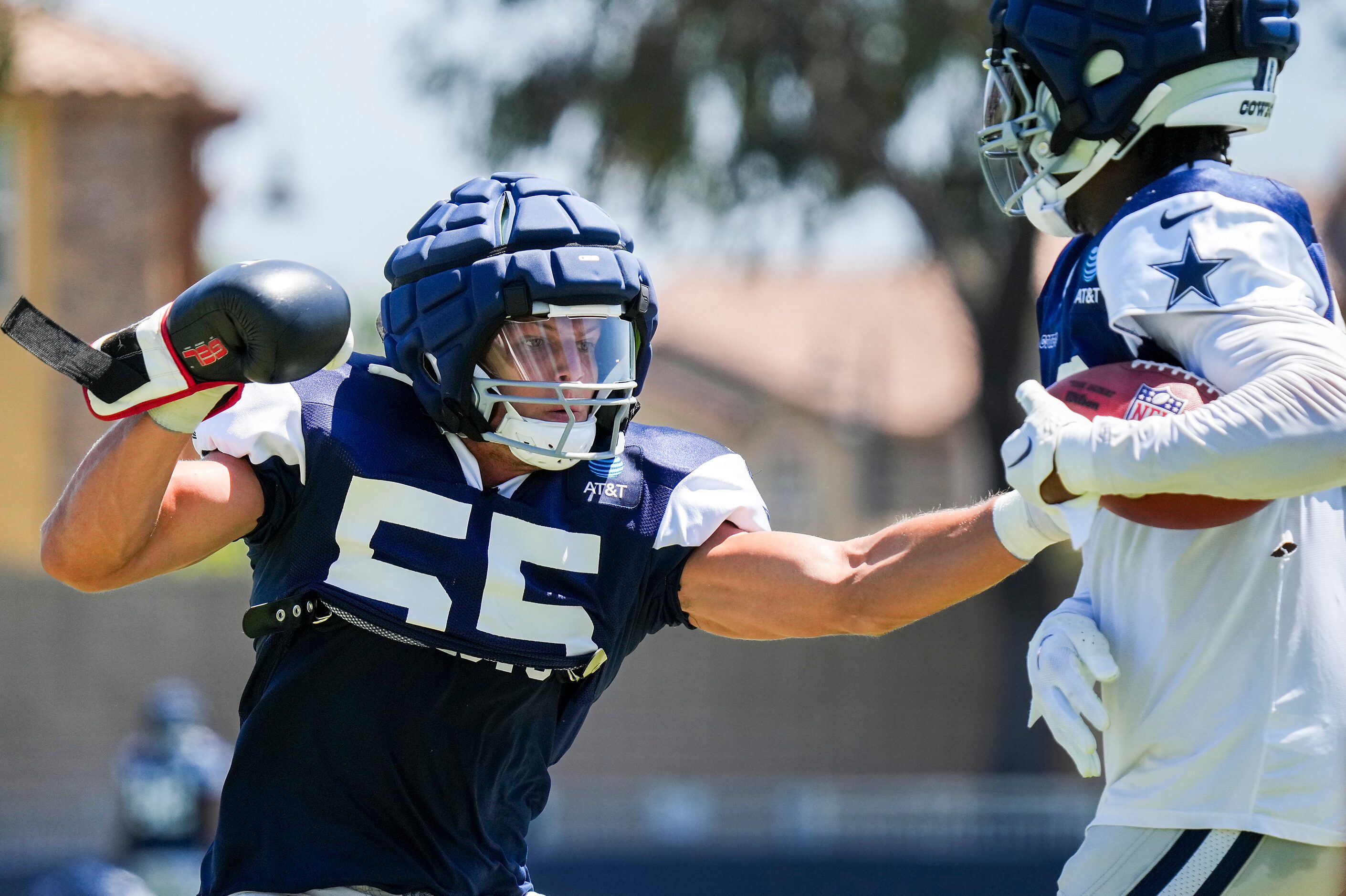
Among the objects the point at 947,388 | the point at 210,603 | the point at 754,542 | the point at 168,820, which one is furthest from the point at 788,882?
the point at 947,388

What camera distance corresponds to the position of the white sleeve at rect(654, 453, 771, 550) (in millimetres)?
3305

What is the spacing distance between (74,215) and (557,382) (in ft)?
59.3

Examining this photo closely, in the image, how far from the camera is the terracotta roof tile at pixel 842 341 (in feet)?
57.0

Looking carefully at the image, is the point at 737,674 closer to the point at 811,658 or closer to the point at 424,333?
the point at 811,658

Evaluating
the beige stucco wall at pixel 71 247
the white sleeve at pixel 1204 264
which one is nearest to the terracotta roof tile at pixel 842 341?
the beige stucco wall at pixel 71 247

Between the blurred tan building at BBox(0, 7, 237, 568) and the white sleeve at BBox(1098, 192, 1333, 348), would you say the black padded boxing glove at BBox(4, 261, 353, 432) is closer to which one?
the white sleeve at BBox(1098, 192, 1333, 348)

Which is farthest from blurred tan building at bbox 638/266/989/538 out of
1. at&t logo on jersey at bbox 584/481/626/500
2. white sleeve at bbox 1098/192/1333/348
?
white sleeve at bbox 1098/192/1333/348

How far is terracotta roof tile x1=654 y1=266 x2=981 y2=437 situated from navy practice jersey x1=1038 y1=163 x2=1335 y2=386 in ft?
38.2

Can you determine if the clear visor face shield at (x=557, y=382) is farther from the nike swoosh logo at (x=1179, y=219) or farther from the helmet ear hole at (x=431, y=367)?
the nike swoosh logo at (x=1179, y=219)

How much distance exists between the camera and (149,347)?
2.84 metres

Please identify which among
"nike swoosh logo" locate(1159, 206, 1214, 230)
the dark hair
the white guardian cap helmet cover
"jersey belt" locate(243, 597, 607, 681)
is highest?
the white guardian cap helmet cover

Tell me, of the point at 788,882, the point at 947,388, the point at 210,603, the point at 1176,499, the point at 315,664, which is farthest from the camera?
the point at 947,388

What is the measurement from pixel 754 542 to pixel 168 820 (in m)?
6.78

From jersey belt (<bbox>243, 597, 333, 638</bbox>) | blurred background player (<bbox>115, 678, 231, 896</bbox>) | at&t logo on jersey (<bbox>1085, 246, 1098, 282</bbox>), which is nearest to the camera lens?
at&t logo on jersey (<bbox>1085, 246, 1098, 282</bbox>)
